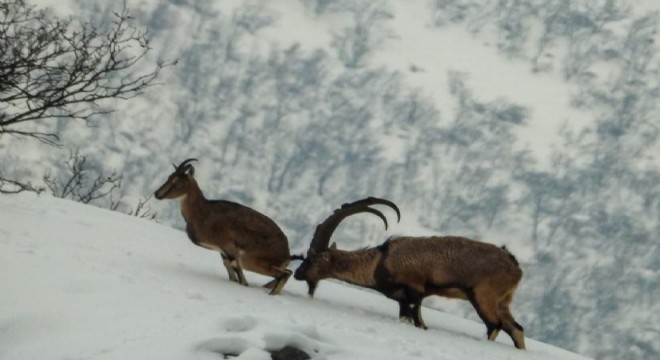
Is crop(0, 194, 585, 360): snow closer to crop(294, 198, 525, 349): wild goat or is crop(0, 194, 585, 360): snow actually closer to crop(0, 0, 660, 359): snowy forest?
crop(294, 198, 525, 349): wild goat

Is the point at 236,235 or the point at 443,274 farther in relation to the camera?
the point at 236,235

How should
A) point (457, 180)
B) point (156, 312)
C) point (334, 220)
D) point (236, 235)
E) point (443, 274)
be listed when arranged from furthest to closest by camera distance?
point (457, 180)
point (334, 220)
point (236, 235)
point (443, 274)
point (156, 312)

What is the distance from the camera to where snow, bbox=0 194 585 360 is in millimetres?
9078

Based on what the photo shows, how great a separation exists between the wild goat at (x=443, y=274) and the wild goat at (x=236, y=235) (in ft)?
4.15

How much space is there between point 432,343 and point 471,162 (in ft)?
603

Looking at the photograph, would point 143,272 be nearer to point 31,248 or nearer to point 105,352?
point 31,248

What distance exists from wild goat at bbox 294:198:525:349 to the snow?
44 centimetres

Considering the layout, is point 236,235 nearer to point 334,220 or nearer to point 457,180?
point 334,220

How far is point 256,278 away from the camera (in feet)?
54.1

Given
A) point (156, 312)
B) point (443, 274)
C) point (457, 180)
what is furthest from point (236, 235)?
point (457, 180)

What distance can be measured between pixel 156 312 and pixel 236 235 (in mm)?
3852

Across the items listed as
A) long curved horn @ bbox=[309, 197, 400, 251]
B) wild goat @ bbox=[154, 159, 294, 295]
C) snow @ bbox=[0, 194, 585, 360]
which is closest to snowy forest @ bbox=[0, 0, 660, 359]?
long curved horn @ bbox=[309, 197, 400, 251]

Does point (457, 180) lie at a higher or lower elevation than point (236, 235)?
higher

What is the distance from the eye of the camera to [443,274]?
1380 centimetres
